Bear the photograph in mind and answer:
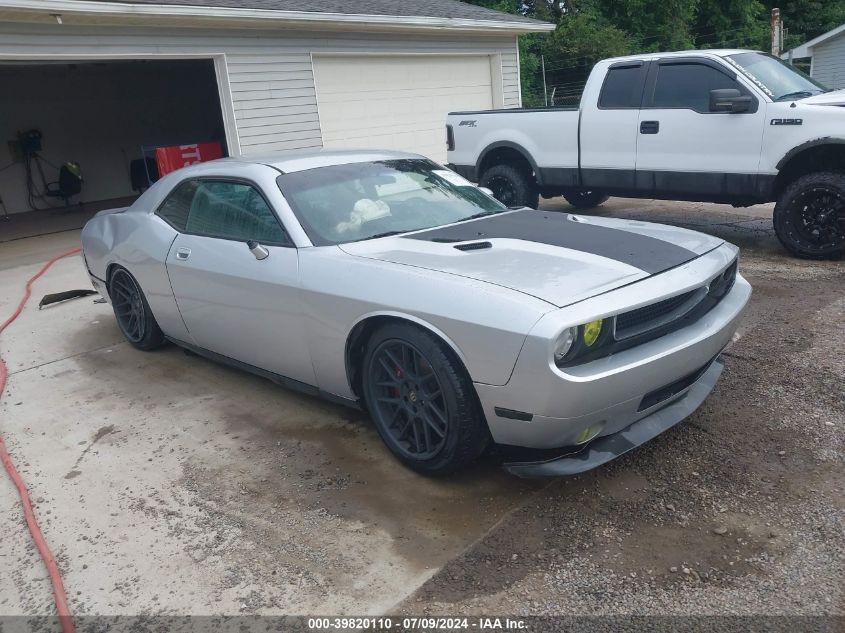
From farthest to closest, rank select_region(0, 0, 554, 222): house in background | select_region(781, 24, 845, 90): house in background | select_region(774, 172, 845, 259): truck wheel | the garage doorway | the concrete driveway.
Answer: select_region(781, 24, 845, 90): house in background < the garage doorway < select_region(0, 0, 554, 222): house in background < select_region(774, 172, 845, 259): truck wheel < the concrete driveway

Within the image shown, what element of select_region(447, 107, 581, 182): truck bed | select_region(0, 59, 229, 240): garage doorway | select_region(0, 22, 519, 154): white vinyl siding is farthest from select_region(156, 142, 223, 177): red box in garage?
select_region(447, 107, 581, 182): truck bed

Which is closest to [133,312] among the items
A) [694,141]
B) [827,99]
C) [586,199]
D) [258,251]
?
[258,251]

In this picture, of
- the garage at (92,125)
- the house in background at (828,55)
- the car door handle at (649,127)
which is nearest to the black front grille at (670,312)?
the car door handle at (649,127)

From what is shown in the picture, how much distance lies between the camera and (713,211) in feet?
30.2

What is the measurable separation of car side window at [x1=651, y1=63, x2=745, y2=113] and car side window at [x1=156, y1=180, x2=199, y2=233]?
4915 millimetres

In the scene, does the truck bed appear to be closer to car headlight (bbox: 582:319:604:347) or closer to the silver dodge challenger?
the silver dodge challenger

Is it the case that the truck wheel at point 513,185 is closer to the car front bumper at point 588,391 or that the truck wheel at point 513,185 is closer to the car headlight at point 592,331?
the car front bumper at point 588,391

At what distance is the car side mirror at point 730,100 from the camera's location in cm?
661

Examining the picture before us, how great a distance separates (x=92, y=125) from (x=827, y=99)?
49.8ft

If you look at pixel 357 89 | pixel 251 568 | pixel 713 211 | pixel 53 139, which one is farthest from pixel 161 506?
pixel 53 139

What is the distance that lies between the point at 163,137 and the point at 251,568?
16.9 m

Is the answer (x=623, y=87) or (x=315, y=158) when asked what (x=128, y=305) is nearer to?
(x=315, y=158)

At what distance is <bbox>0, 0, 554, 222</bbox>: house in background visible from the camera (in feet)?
29.7

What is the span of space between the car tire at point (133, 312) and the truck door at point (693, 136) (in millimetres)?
5102
